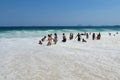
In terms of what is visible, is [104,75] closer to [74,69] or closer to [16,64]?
[74,69]

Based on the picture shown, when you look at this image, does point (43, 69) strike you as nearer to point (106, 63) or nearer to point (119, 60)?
point (106, 63)

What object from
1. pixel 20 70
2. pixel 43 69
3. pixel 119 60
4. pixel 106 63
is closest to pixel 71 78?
pixel 43 69

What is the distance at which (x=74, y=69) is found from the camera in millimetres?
13797

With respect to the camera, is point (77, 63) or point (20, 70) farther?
point (77, 63)

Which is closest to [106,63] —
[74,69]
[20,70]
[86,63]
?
[86,63]

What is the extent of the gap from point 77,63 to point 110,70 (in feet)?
8.69

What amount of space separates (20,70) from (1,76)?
1.49 meters

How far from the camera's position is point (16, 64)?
51.0 feet

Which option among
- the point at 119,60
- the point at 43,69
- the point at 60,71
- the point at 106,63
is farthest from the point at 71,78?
the point at 119,60

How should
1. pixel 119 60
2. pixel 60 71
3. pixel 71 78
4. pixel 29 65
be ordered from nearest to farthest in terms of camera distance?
pixel 71 78, pixel 60 71, pixel 29 65, pixel 119 60

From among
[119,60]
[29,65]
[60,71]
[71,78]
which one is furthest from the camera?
[119,60]

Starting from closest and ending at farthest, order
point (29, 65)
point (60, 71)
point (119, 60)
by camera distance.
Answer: point (60, 71), point (29, 65), point (119, 60)

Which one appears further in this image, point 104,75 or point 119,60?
point 119,60

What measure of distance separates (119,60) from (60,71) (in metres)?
5.19
